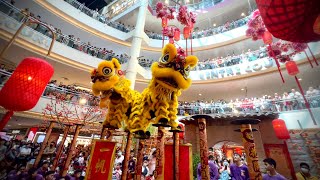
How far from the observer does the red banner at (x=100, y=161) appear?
262 centimetres

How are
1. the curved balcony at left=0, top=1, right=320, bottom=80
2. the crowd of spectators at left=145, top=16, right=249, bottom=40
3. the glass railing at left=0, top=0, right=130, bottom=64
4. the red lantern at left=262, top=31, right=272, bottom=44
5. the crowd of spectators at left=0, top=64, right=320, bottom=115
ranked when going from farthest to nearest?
the crowd of spectators at left=145, top=16, right=249, bottom=40, the curved balcony at left=0, top=1, right=320, bottom=80, the glass railing at left=0, top=0, right=130, bottom=64, the crowd of spectators at left=0, top=64, right=320, bottom=115, the red lantern at left=262, top=31, right=272, bottom=44

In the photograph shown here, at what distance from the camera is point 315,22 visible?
25.7 inches

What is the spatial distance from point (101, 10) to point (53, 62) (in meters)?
10.6

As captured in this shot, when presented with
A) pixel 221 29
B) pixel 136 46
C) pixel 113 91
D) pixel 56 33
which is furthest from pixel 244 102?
pixel 56 33

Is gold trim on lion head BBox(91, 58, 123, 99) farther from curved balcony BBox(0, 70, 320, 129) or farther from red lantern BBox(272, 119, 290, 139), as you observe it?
red lantern BBox(272, 119, 290, 139)

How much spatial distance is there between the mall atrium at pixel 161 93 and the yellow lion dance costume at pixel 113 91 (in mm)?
20

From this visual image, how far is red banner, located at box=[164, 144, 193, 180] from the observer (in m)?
2.46

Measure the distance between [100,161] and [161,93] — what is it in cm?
151

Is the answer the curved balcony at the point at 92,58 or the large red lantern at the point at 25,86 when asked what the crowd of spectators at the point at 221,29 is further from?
the large red lantern at the point at 25,86

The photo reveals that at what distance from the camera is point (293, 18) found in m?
0.69

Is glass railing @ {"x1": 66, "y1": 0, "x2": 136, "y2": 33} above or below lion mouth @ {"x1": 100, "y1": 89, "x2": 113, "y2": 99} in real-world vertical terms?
above

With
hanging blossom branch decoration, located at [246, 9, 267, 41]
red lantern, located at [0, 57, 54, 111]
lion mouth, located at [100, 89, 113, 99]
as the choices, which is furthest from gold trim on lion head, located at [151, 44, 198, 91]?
hanging blossom branch decoration, located at [246, 9, 267, 41]

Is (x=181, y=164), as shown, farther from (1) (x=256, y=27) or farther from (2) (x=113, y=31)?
(2) (x=113, y=31)

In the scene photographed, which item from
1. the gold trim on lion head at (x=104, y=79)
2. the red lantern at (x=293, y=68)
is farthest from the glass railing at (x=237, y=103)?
the gold trim on lion head at (x=104, y=79)
